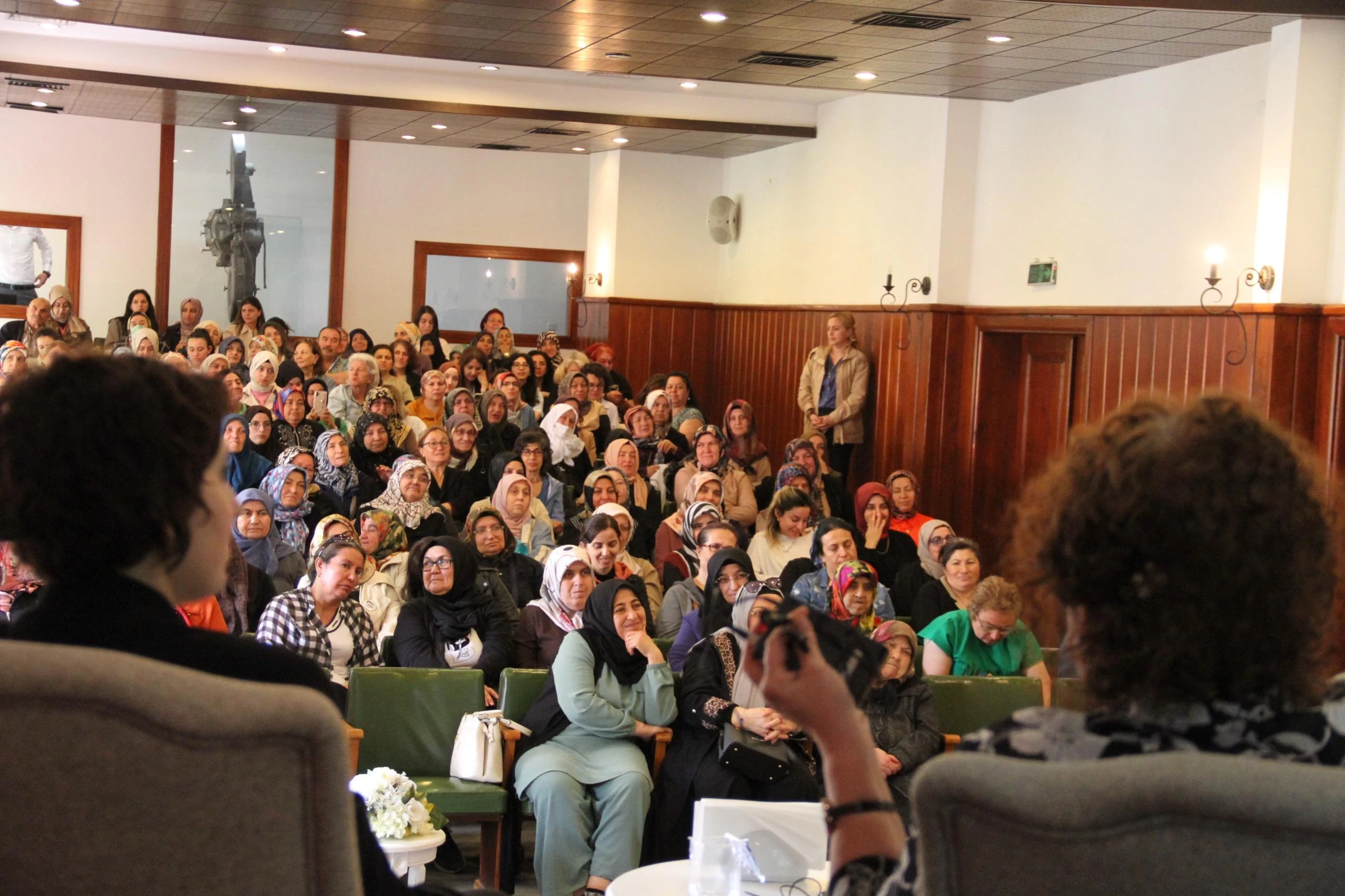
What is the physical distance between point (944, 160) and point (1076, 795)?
8.68m

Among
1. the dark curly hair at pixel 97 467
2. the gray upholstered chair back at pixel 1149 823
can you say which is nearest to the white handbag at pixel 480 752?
the dark curly hair at pixel 97 467

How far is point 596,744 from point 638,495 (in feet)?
10.5

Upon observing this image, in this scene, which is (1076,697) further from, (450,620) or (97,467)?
(450,620)

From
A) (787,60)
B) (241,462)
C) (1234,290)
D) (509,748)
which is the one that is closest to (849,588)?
(509,748)

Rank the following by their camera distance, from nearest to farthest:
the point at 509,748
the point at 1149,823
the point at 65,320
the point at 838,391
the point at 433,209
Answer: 1. the point at 1149,823
2. the point at 509,748
3. the point at 838,391
4. the point at 65,320
5. the point at 433,209

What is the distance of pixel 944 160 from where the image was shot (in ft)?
30.5

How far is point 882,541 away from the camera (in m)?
7.29

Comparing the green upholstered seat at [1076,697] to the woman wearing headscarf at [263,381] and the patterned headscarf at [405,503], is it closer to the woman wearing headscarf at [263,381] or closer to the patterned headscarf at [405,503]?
the patterned headscarf at [405,503]

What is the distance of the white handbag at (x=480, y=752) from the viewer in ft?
15.6

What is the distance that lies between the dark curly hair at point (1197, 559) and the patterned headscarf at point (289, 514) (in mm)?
5742

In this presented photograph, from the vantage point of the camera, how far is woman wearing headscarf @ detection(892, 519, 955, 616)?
6.64 metres

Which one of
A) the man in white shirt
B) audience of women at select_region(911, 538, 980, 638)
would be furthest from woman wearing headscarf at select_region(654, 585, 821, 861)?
the man in white shirt

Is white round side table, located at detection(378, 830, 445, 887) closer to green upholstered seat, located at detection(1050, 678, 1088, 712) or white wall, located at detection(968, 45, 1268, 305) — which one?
green upholstered seat, located at detection(1050, 678, 1088, 712)

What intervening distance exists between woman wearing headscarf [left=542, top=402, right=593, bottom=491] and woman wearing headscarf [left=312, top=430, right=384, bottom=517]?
5.60 ft
